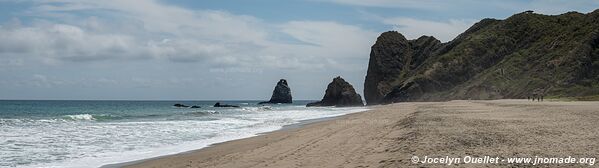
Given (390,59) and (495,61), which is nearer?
(495,61)

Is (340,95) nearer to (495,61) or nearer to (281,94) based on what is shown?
(495,61)

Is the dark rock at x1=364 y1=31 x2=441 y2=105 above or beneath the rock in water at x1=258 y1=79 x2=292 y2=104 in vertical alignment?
above

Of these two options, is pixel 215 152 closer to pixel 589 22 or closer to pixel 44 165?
pixel 44 165

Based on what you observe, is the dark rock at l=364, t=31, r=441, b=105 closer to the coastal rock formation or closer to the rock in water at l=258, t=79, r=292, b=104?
the coastal rock formation

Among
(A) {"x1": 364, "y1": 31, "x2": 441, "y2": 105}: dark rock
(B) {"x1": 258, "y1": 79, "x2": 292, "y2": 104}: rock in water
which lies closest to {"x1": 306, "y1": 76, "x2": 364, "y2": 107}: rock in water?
(A) {"x1": 364, "y1": 31, "x2": 441, "y2": 105}: dark rock

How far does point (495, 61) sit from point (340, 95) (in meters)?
38.8

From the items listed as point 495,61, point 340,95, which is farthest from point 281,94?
point 495,61

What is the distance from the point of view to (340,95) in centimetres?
13075

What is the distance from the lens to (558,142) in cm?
1123

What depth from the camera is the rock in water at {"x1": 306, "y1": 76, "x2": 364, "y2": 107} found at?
421ft

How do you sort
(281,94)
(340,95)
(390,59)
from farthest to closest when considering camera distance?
1. (281,94)
2. (390,59)
3. (340,95)

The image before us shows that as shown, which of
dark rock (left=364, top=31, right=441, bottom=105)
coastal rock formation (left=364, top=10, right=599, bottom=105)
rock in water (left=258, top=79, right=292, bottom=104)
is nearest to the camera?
coastal rock formation (left=364, top=10, right=599, bottom=105)

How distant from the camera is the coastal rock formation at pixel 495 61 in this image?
82000 millimetres

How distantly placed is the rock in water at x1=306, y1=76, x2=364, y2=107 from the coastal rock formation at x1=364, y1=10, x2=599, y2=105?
606 cm
